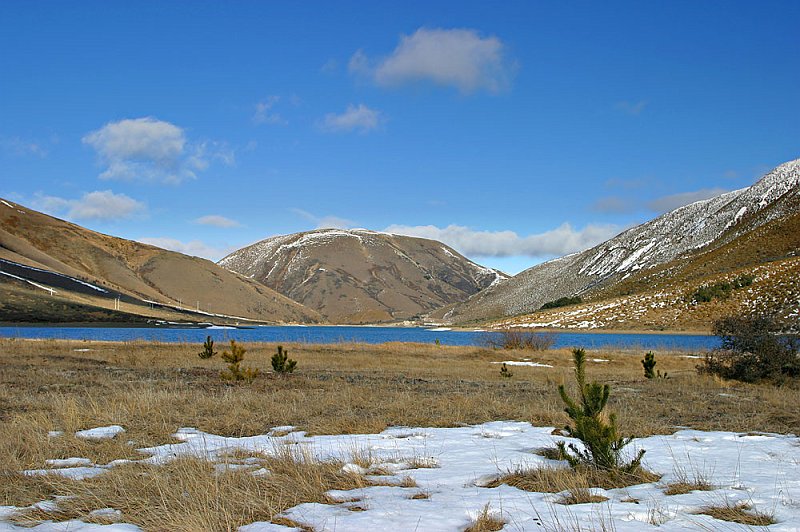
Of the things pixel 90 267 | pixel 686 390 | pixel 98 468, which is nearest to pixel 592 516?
pixel 98 468

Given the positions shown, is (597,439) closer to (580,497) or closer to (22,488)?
(580,497)

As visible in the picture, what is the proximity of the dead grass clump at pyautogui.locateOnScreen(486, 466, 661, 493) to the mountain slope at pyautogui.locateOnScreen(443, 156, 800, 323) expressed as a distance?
9393cm

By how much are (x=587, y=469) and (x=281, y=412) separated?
6365 mm

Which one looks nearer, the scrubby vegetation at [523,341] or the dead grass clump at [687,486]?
the dead grass clump at [687,486]

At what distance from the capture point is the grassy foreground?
5617 millimetres

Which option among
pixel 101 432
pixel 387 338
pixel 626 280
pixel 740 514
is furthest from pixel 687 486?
pixel 626 280

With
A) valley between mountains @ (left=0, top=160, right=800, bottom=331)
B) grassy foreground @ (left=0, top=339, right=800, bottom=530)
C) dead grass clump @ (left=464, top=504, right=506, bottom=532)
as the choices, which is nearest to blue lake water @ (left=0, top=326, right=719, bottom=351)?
valley between mountains @ (left=0, top=160, right=800, bottom=331)

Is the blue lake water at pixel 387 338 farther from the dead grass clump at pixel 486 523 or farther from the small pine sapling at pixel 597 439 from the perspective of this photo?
the dead grass clump at pixel 486 523

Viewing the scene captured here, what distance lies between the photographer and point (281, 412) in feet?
37.5

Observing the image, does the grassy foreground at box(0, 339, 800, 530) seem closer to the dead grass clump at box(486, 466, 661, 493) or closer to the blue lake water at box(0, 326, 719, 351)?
the dead grass clump at box(486, 466, 661, 493)

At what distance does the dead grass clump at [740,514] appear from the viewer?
4.95m

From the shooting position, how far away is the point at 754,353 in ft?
66.8

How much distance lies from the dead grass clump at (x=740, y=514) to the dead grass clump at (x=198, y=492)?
3.31 meters

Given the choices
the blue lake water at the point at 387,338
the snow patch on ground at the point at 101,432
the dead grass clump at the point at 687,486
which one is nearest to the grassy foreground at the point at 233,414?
the snow patch on ground at the point at 101,432
